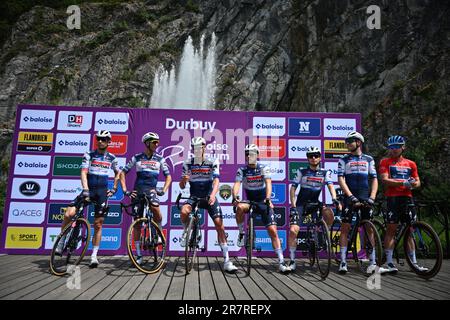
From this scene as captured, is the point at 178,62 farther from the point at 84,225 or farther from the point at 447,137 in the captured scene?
the point at 84,225

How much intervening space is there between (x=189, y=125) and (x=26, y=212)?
4785 millimetres

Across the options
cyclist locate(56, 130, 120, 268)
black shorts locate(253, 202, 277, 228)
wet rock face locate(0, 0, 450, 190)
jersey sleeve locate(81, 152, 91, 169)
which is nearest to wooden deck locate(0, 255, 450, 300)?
cyclist locate(56, 130, 120, 268)

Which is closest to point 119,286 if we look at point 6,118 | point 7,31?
point 6,118

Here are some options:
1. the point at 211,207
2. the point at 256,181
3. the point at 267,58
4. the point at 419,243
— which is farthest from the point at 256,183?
the point at 267,58

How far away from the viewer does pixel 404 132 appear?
20.1 meters

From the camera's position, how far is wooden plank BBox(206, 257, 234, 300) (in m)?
3.78

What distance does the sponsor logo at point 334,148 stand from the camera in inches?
293

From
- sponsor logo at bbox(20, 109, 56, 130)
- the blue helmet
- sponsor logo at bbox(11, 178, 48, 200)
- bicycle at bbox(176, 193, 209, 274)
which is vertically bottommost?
bicycle at bbox(176, 193, 209, 274)

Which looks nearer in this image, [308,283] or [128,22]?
[308,283]

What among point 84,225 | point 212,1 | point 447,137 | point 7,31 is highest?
point 212,1

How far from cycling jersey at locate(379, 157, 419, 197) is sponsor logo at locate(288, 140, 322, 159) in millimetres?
2140

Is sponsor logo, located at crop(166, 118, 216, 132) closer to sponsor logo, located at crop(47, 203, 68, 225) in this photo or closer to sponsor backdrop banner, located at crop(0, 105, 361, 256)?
sponsor backdrop banner, located at crop(0, 105, 361, 256)

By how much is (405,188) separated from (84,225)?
21.3 ft

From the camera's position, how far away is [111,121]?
24.2 ft
